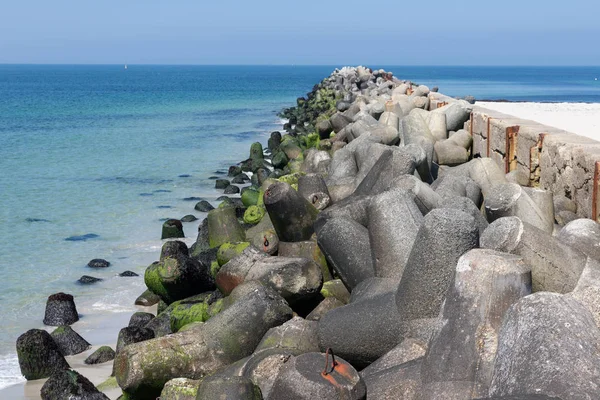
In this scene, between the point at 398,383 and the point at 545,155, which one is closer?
the point at 398,383

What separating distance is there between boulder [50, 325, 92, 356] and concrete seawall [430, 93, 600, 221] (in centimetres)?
396

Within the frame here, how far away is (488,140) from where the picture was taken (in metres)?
8.94

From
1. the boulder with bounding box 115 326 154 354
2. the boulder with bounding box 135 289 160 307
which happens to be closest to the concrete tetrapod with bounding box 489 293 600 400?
the boulder with bounding box 115 326 154 354

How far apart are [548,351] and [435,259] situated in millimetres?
1258

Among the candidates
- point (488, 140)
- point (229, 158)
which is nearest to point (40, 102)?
point (229, 158)

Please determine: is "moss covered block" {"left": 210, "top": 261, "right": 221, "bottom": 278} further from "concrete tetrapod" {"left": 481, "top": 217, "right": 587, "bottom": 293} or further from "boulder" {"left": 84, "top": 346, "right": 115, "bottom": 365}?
"concrete tetrapod" {"left": 481, "top": 217, "right": 587, "bottom": 293}

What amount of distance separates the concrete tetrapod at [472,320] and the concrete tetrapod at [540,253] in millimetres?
530

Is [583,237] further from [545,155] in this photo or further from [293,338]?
[545,155]

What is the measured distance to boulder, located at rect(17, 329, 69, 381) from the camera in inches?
223

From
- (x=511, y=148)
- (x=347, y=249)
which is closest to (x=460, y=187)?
(x=511, y=148)

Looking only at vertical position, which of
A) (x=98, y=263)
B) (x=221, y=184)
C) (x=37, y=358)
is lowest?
(x=221, y=184)

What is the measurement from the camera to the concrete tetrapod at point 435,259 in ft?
13.0

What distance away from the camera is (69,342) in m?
6.25

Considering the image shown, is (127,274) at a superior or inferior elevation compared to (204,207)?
superior
